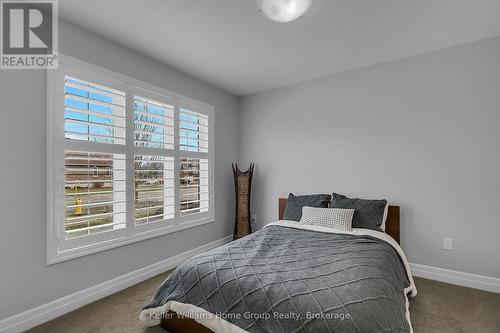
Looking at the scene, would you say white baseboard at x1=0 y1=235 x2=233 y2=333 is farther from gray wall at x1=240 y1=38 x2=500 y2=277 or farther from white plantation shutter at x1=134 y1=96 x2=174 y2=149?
gray wall at x1=240 y1=38 x2=500 y2=277

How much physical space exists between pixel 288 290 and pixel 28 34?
2782 millimetres

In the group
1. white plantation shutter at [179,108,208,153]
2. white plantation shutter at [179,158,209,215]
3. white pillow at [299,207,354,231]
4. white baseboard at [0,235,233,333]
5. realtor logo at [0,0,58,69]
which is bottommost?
white baseboard at [0,235,233,333]

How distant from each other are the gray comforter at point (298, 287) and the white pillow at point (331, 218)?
419 mm

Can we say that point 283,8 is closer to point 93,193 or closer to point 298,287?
point 298,287

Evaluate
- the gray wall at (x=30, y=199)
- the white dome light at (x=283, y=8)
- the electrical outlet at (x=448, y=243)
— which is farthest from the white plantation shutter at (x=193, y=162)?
the electrical outlet at (x=448, y=243)

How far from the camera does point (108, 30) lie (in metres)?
2.27

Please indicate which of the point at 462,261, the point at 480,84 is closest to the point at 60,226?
the point at 462,261

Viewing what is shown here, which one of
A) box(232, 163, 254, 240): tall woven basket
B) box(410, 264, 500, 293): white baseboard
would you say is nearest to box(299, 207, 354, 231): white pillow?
box(410, 264, 500, 293): white baseboard

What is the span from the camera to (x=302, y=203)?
3186 mm

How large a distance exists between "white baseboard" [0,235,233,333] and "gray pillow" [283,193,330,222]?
5.21 ft

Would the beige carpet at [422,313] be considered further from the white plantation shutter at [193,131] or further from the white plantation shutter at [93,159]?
the white plantation shutter at [193,131]

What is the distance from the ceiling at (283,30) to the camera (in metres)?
1.96

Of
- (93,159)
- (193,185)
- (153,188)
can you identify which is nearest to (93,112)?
(93,159)

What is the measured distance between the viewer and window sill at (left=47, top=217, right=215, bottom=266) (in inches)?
80.5
